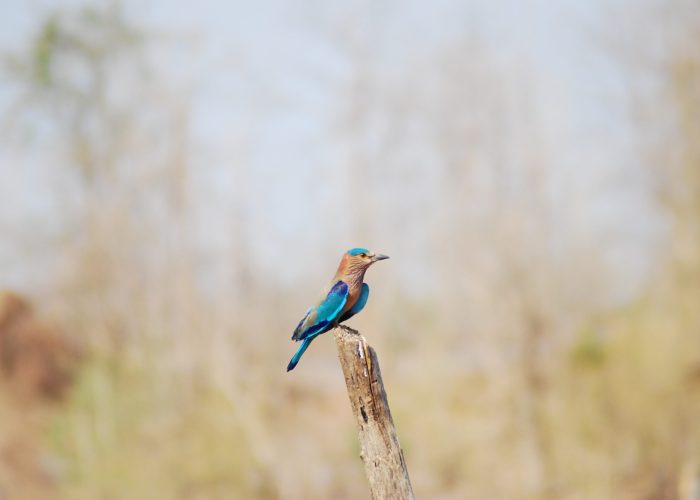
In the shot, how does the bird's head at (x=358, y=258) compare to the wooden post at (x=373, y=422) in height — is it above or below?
above

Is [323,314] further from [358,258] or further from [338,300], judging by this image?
[358,258]

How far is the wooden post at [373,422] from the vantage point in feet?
10.8

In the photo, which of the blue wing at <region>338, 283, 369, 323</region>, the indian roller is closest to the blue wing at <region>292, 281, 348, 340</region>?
the indian roller

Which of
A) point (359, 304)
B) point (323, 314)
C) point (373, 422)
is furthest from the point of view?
point (373, 422)

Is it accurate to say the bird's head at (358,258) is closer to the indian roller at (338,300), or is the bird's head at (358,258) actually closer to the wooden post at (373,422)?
the indian roller at (338,300)

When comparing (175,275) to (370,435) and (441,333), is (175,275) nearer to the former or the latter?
(441,333)

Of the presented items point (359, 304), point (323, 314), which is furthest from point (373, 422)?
point (323, 314)

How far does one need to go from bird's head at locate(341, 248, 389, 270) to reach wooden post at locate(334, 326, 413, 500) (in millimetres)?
360

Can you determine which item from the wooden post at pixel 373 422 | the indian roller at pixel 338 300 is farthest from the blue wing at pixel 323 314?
the wooden post at pixel 373 422

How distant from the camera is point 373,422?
3422mm

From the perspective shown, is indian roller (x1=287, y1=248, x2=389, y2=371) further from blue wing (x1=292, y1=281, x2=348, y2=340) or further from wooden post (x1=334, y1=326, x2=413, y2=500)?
wooden post (x1=334, y1=326, x2=413, y2=500)

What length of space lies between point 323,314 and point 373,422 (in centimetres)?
72

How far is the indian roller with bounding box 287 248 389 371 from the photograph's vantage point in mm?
2924

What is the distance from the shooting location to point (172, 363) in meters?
17.5
